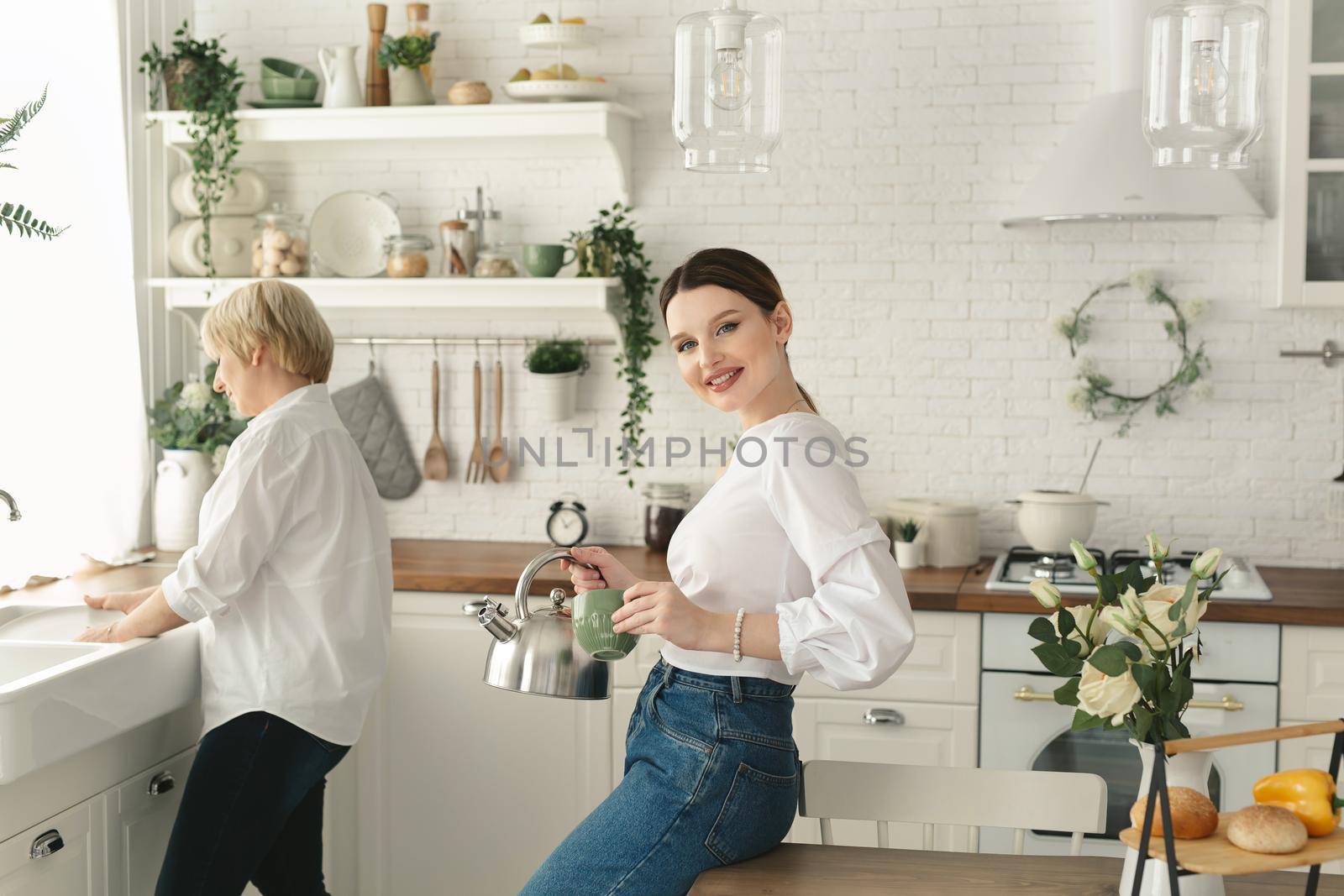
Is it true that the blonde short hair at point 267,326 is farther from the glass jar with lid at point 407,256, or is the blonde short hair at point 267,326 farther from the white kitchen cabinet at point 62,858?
the glass jar with lid at point 407,256

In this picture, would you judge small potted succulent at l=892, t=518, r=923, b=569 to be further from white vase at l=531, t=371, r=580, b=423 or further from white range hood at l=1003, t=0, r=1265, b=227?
white vase at l=531, t=371, r=580, b=423

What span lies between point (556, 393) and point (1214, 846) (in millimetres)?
2869

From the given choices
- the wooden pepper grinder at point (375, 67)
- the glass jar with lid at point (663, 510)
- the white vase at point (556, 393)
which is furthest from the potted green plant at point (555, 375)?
the wooden pepper grinder at point (375, 67)

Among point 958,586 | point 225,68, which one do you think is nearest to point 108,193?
point 225,68

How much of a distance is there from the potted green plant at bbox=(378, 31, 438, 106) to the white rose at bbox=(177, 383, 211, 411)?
3.48 ft

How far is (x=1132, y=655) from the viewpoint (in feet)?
4.63

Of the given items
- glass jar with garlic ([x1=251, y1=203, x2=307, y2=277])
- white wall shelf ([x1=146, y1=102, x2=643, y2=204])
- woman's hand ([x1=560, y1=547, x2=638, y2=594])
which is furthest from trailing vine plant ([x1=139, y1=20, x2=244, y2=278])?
woman's hand ([x1=560, y1=547, x2=638, y2=594])

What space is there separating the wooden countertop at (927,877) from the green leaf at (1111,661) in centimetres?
42

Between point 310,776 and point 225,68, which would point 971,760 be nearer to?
point 310,776

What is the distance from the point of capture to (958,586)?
3.41 metres

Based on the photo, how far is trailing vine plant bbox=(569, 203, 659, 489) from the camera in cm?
388

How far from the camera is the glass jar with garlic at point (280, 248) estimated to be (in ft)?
13.1

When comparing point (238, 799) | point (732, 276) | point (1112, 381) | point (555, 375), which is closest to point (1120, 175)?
point (1112, 381)

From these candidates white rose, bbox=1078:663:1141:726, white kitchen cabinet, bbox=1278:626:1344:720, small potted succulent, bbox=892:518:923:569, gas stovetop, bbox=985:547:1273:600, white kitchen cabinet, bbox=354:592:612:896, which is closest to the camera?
white rose, bbox=1078:663:1141:726
